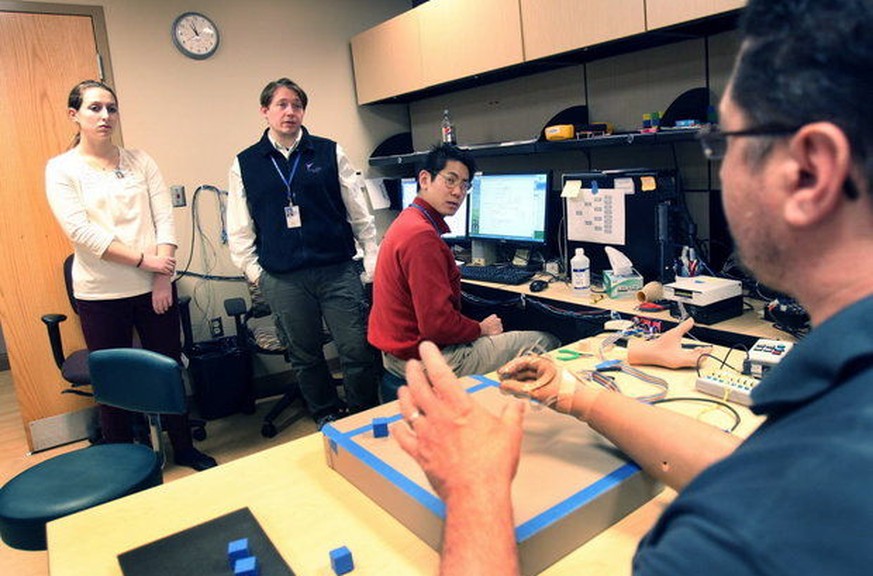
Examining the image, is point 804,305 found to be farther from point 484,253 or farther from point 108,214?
point 484,253

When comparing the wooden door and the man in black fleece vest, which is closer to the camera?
the man in black fleece vest

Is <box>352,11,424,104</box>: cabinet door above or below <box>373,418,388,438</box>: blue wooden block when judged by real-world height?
above

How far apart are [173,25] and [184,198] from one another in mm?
927

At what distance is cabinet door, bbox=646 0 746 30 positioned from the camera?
202 centimetres

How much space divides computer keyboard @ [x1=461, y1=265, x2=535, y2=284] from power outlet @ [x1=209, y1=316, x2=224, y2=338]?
4.99 feet

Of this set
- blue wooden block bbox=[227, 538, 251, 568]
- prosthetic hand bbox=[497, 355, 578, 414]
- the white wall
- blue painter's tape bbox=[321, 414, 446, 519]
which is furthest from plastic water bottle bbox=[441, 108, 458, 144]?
blue wooden block bbox=[227, 538, 251, 568]

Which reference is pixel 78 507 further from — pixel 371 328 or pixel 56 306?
pixel 56 306

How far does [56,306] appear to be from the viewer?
3.25m

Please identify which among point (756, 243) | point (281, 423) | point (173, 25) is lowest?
point (281, 423)

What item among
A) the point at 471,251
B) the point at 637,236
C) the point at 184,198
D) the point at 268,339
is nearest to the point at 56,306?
the point at 184,198

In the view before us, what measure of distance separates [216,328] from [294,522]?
2.83m

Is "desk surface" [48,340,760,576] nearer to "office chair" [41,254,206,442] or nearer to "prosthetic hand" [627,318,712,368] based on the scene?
"prosthetic hand" [627,318,712,368]

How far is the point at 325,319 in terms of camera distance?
3035 mm

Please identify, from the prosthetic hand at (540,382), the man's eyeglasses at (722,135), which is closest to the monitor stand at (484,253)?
the prosthetic hand at (540,382)
